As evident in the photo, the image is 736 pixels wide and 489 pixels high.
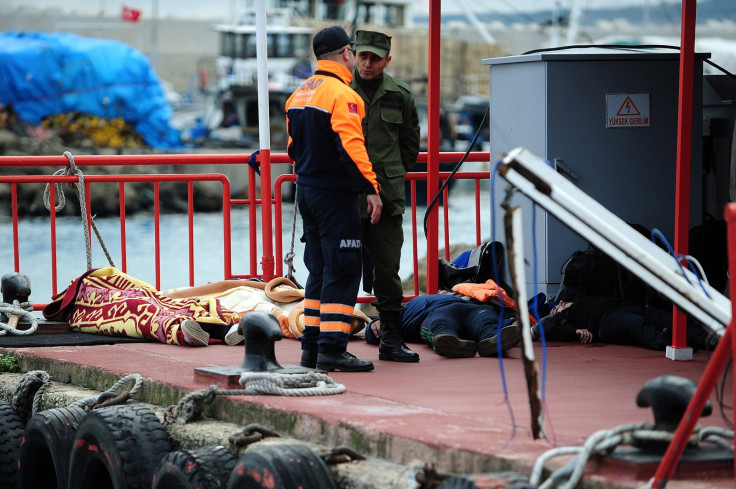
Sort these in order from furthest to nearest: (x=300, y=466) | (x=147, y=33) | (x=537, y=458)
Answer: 1. (x=147, y=33)
2. (x=300, y=466)
3. (x=537, y=458)

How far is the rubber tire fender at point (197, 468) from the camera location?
178 inches

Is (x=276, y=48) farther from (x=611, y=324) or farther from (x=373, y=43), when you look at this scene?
(x=611, y=324)

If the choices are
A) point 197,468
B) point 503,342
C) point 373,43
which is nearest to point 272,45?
point 373,43

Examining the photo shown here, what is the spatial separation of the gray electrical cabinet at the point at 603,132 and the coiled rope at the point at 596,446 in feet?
12.7

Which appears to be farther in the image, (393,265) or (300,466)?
(393,265)

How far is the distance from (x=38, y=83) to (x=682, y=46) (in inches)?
2220

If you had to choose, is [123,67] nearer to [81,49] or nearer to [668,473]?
[81,49]

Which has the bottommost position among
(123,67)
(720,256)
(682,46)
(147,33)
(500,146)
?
(720,256)

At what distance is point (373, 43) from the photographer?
20.9 ft

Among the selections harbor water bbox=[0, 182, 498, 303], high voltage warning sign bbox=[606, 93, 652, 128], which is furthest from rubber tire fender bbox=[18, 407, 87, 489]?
harbor water bbox=[0, 182, 498, 303]

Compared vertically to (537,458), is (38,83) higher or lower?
higher

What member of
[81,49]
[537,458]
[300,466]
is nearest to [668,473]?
[537,458]

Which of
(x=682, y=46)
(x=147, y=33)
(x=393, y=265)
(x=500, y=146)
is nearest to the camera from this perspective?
(x=682, y=46)

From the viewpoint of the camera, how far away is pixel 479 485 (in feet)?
11.3
